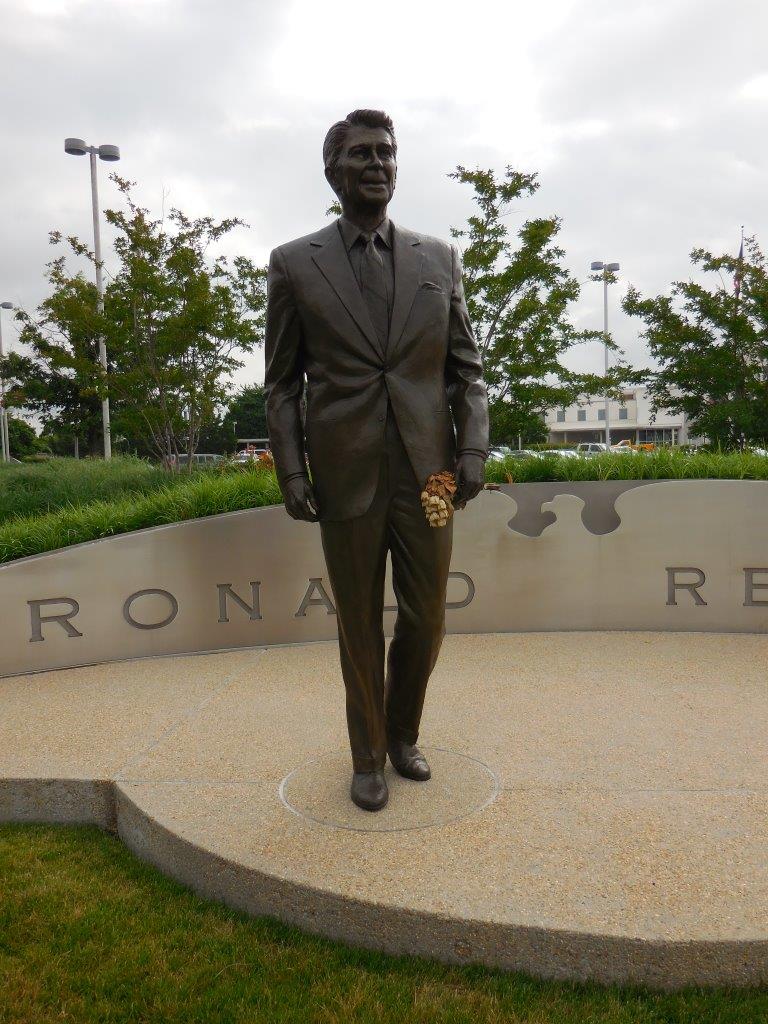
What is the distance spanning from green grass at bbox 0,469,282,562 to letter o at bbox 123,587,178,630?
61 cm

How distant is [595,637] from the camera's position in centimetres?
598

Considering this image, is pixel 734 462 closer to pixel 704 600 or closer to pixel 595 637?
pixel 704 600

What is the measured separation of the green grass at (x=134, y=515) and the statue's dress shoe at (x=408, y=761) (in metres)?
3.14

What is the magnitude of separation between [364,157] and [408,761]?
226 centimetres

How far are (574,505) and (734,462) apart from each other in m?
1.42

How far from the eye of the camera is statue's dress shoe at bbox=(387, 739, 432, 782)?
321 cm

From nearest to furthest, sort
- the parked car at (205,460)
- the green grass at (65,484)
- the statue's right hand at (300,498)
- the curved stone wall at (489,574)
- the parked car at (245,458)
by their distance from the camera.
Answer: the statue's right hand at (300,498)
the curved stone wall at (489,574)
the green grass at (65,484)
the parked car at (245,458)
the parked car at (205,460)

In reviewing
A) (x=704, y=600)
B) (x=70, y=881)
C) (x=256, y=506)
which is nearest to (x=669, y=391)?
(x=704, y=600)

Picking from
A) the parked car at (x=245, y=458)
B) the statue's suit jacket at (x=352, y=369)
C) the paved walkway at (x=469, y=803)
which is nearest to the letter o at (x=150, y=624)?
the paved walkway at (x=469, y=803)

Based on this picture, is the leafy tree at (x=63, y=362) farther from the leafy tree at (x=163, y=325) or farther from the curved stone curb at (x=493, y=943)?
the curved stone curb at (x=493, y=943)

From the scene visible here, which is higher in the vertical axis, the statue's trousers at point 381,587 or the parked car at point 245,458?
the parked car at point 245,458

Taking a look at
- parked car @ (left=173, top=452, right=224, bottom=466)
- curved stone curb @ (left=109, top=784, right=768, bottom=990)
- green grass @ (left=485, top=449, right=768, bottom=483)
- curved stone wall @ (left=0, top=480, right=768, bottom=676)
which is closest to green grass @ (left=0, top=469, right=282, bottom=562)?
curved stone wall @ (left=0, top=480, right=768, bottom=676)

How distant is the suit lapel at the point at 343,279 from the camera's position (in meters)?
2.77

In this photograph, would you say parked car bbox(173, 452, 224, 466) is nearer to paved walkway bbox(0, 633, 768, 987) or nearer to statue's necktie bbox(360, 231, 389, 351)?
paved walkway bbox(0, 633, 768, 987)
